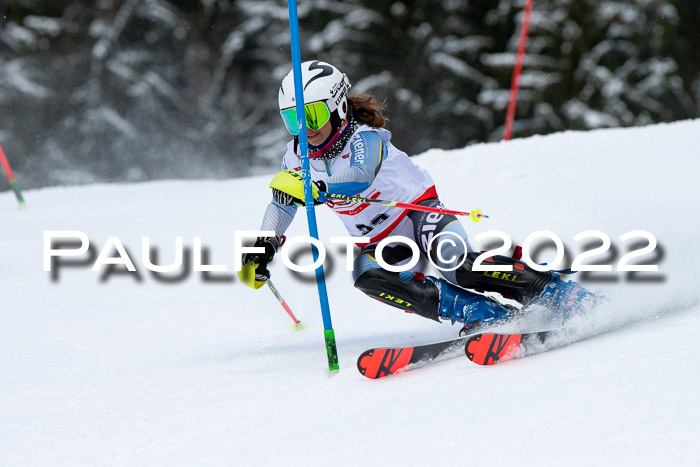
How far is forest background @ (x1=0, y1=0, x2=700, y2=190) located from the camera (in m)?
18.2

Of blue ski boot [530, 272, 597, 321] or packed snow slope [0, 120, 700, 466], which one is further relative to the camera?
blue ski boot [530, 272, 597, 321]

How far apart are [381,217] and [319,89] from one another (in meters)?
0.66

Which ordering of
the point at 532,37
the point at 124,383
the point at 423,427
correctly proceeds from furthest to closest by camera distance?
the point at 532,37 < the point at 124,383 < the point at 423,427

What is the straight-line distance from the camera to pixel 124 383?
3486mm

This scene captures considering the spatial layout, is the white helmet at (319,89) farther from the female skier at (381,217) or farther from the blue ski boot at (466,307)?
the blue ski boot at (466,307)

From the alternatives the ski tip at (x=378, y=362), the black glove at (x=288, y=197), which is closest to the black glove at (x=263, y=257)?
the black glove at (x=288, y=197)

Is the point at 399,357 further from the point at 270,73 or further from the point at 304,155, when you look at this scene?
the point at 270,73

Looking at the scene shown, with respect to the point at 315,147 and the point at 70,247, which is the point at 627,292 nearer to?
the point at 315,147

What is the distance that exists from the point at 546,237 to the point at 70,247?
349 cm

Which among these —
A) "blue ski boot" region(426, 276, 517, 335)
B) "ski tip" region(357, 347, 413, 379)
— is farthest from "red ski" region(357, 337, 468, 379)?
"blue ski boot" region(426, 276, 517, 335)

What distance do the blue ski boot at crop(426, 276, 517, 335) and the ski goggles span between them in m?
0.83

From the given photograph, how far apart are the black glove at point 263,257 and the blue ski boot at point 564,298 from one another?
1.17 metres

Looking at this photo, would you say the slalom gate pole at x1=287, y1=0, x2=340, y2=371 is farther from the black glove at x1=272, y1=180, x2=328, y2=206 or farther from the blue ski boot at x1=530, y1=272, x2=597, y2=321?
the blue ski boot at x1=530, y1=272, x2=597, y2=321

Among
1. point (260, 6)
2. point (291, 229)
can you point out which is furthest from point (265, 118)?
point (291, 229)
